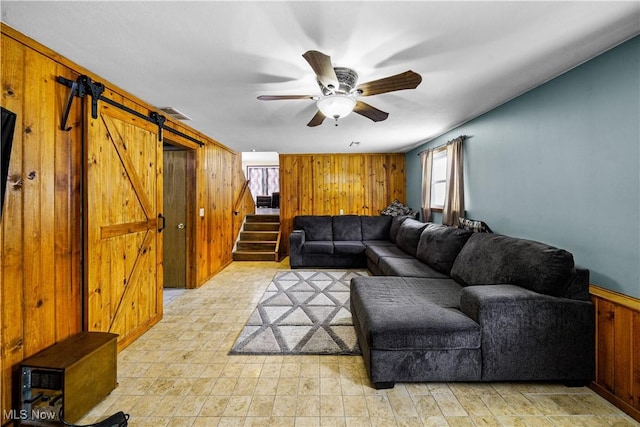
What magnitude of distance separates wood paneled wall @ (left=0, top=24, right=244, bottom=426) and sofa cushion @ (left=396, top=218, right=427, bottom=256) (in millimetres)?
3768

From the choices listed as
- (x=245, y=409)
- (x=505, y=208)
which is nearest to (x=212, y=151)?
(x=245, y=409)

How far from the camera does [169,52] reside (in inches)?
71.9

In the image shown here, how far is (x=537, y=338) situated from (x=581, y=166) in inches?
51.7

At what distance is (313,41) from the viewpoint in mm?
1695

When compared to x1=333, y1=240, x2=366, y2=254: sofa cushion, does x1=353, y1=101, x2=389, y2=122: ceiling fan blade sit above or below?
above

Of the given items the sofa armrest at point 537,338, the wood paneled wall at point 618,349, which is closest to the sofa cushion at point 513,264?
the sofa armrest at point 537,338

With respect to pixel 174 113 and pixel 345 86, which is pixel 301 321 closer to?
pixel 345 86

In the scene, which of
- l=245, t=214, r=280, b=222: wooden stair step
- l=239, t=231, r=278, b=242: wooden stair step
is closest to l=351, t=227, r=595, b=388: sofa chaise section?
l=239, t=231, r=278, b=242: wooden stair step

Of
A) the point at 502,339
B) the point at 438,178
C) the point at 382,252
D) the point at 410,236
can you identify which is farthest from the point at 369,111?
the point at 438,178

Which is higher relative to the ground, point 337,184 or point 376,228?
point 337,184

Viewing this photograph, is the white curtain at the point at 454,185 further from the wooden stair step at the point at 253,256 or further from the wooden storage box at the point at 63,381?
the wooden storage box at the point at 63,381

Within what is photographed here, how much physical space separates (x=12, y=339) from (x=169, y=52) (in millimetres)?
1978

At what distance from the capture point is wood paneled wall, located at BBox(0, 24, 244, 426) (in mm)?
1562

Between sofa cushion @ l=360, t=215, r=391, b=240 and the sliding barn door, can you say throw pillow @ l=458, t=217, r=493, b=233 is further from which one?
the sliding barn door
